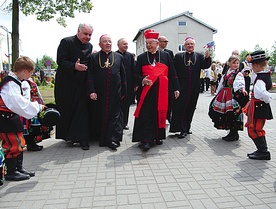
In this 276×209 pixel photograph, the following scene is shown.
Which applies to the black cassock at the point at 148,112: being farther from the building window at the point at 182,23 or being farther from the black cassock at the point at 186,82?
the building window at the point at 182,23

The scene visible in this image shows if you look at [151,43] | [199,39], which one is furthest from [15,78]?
[199,39]

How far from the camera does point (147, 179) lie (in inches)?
146

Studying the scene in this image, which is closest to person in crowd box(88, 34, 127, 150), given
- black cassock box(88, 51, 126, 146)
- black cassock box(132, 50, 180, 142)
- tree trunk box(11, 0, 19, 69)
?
black cassock box(88, 51, 126, 146)

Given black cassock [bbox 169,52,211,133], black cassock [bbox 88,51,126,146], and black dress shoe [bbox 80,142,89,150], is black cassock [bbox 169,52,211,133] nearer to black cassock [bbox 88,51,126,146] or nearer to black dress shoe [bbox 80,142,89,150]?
black cassock [bbox 88,51,126,146]

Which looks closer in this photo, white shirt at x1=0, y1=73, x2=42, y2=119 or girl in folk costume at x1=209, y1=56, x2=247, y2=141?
white shirt at x1=0, y1=73, x2=42, y2=119

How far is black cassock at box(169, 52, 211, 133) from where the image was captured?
5855 mm

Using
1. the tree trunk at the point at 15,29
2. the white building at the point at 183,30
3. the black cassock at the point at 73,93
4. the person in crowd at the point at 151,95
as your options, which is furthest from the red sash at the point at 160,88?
the white building at the point at 183,30

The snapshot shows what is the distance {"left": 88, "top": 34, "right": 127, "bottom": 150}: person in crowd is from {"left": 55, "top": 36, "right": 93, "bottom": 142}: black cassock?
0.22 meters

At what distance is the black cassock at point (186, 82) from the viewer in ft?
19.2

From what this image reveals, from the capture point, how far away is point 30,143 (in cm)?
512

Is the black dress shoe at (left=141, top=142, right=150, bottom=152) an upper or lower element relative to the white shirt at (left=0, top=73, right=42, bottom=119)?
lower

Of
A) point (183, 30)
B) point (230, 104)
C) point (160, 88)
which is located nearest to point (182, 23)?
Answer: point (183, 30)

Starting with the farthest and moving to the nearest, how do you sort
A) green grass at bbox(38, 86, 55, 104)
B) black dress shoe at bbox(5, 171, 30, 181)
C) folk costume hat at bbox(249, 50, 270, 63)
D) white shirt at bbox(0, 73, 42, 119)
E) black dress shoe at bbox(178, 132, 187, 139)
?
1. green grass at bbox(38, 86, 55, 104)
2. black dress shoe at bbox(178, 132, 187, 139)
3. folk costume hat at bbox(249, 50, 270, 63)
4. black dress shoe at bbox(5, 171, 30, 181)
5. white shirt at bbox(0, 73, 42, 119)

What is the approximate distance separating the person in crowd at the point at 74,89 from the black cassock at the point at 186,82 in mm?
1865
